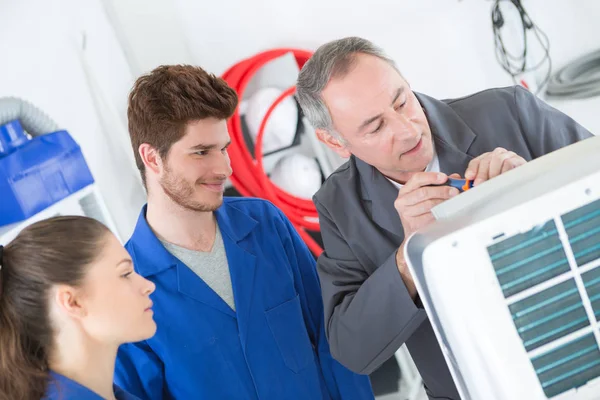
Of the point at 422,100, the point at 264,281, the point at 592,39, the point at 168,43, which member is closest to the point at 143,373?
the point at 264,281

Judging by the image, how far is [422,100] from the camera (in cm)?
157

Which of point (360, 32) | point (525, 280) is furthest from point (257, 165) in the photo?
point (525, 280)

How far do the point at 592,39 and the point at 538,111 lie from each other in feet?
6.55

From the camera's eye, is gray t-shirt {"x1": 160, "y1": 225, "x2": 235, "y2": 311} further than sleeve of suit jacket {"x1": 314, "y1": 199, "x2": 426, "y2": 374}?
Yes

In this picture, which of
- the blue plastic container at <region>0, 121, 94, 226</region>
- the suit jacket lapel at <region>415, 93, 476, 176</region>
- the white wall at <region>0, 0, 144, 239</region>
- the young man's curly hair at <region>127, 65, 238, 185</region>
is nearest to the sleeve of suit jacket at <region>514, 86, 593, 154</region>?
the suit jacket lapel at <region>415, 93, 476, 176</region>

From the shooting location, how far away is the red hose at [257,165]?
3.04 metres

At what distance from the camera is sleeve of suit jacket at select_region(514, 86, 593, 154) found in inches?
57.4

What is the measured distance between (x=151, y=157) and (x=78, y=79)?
1.09m

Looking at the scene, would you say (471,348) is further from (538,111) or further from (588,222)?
(538,111)

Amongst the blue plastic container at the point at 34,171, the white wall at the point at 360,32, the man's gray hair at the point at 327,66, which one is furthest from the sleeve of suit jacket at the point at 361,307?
the white wall at the point at 360,32

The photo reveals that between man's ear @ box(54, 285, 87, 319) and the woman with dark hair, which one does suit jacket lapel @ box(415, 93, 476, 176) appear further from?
man's ear @ box(54, 285, 87, 319)

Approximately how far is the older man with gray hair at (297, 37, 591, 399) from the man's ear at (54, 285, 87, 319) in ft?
1.72

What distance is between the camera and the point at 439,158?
5.08ft

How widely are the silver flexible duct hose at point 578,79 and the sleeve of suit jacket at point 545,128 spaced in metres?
1.83
